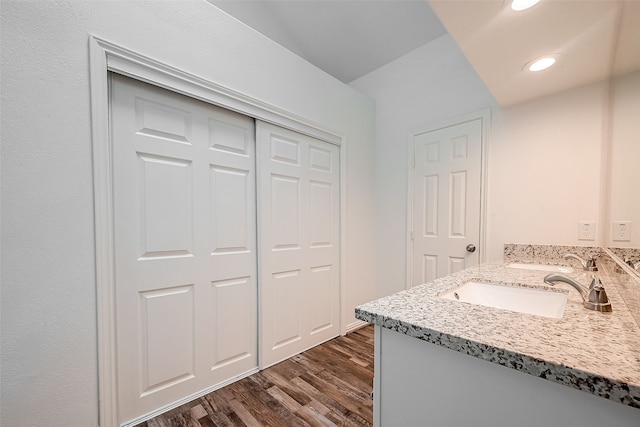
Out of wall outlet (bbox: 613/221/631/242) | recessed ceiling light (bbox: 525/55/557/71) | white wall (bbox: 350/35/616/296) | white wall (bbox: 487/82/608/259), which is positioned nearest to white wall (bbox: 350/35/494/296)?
white wall (bbox: 350/35/616/296)

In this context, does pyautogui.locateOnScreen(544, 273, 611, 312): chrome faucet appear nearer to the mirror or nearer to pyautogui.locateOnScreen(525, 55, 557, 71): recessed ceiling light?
the mirror

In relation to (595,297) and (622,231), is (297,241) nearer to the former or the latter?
(595,297)

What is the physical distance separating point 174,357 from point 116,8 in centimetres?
191

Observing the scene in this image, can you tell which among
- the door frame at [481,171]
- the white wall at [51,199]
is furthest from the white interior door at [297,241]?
the white wall at [51,199]

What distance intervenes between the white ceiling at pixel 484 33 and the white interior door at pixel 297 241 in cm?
122

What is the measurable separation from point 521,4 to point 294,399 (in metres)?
2.31

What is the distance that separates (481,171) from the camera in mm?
2051

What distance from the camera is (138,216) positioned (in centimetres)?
137

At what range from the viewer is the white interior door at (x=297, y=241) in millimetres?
1890

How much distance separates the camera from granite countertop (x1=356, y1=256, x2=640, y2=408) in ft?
1.41

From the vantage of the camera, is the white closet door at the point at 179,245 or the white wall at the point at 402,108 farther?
the white wall at the point at 402,108

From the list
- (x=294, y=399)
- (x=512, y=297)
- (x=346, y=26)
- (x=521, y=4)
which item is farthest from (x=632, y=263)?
(x=346, y=26)

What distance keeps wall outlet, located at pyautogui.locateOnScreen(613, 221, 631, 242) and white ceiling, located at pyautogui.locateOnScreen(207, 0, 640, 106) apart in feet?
2.09

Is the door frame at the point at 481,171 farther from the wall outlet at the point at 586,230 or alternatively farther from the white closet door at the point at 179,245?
the white closet door at the point at 179,245
